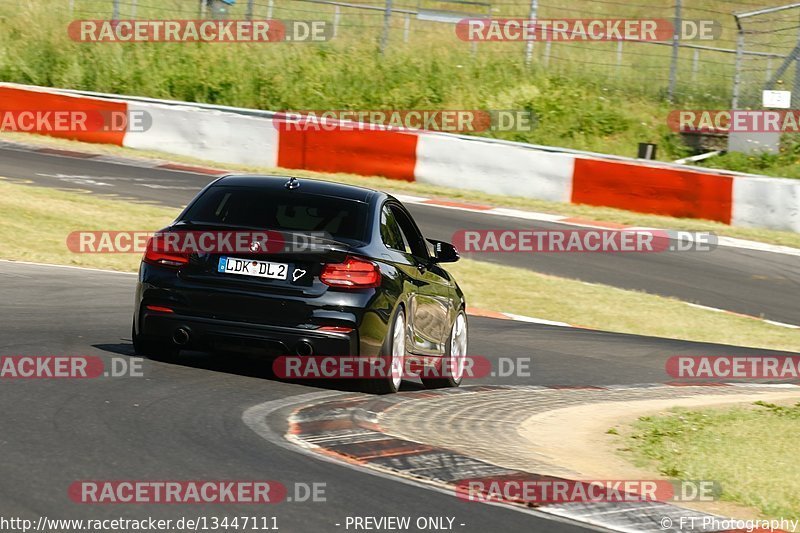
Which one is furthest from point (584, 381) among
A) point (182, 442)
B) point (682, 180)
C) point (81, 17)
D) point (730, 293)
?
point (81, 17)

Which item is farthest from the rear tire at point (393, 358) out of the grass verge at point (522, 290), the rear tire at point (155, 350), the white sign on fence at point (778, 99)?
the white sign on fence at point (778, 99)

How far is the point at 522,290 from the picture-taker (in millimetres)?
16672

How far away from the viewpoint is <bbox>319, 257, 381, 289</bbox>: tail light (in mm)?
8375

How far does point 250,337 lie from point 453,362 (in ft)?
8.01

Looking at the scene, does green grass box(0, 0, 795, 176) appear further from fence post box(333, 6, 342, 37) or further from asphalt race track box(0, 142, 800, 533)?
asphalt race track box(0, 142, 800, 533)

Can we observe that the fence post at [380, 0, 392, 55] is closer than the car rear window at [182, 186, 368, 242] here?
No

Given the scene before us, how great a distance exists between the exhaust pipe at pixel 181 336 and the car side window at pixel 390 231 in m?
1.50

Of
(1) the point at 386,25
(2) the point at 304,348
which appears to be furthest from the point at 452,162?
(2) the point at 304,348

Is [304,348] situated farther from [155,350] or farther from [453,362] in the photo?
[453,362]

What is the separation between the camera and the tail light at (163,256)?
28.0ft

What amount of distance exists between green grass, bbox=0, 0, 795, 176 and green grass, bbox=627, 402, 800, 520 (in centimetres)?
1892

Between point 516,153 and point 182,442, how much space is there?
17.8m

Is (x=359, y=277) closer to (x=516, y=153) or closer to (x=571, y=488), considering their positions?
(x=571, y=488)

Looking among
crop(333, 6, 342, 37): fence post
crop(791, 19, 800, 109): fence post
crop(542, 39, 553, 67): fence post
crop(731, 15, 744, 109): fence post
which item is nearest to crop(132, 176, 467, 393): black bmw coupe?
crop(791, 19, 800, 109): fence post
